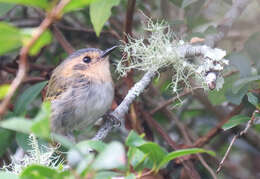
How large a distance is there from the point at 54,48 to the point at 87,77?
800mm

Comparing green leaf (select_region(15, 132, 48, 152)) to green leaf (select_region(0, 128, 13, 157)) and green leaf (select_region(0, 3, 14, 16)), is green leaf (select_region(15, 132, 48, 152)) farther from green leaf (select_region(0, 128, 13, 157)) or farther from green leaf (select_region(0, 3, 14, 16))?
green leaf (select_region(0, 3, 14, 16))

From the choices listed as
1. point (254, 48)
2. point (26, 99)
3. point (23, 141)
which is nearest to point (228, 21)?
point (254, 48)

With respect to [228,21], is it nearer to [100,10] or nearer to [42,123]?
[100,10]

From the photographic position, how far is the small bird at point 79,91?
3.24 meters

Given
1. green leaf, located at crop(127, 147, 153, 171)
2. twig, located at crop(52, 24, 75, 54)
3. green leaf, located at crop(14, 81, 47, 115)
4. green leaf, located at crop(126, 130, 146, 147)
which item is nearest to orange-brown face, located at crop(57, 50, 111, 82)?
twig, located at crop(52, 24, 75, 54)

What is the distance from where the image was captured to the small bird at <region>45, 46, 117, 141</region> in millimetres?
3238

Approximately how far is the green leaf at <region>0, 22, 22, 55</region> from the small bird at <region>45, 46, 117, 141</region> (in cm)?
188

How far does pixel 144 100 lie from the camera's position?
3822 millimetres

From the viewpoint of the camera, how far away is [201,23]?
3.73 metres

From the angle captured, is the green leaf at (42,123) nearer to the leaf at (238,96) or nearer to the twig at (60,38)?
the leaf at (238,96)

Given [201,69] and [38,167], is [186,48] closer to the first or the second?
[201,69]

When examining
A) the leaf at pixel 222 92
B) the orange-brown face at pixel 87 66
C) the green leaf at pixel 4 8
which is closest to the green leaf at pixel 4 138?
the green leaf at pixel 4 8

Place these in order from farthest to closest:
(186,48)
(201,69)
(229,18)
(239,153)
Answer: (239,153)
(229,18)
(186,48)
(201,69)

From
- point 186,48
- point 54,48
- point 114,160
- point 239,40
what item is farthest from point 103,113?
point 114,160
